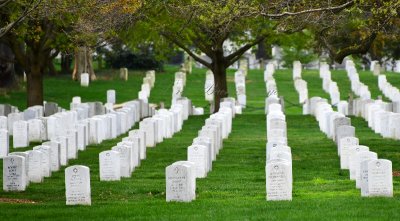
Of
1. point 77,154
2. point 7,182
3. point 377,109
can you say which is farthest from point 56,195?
point 377,109

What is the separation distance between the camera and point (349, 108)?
46094 mm

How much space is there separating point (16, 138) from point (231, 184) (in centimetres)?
1141

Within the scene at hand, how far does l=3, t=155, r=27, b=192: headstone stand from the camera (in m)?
22.5

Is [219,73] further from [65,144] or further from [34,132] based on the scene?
[65,144]

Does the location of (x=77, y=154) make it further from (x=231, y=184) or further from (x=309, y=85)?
(x=309, y=85)

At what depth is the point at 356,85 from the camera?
5641 cm

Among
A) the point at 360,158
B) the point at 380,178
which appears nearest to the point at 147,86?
the point at 360,158


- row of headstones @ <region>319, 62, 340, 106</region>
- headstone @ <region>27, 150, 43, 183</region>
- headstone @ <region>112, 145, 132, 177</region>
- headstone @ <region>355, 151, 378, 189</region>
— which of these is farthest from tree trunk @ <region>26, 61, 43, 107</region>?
headstone @ <region>355, 151, 378, 189</region>

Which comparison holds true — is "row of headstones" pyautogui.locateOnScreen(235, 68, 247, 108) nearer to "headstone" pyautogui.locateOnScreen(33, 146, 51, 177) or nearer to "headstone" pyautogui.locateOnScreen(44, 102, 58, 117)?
"headstone" pyautogui.locateOnScreen(44, 102, 58, 117)


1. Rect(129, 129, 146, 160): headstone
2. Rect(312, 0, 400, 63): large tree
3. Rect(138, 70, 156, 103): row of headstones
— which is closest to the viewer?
Rect(312, 0, 400, 63): large tree

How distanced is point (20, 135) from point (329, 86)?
23882mm

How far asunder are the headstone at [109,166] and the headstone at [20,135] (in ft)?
30.8

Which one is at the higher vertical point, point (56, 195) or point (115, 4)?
point (115, 4)

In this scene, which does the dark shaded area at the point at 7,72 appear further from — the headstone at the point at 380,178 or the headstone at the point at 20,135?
the headstone at the point at 380,178
